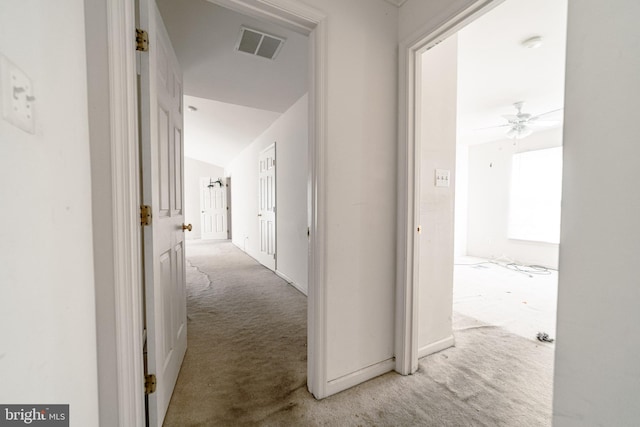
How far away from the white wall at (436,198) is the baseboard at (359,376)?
344mm

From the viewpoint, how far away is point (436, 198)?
197 centimetres

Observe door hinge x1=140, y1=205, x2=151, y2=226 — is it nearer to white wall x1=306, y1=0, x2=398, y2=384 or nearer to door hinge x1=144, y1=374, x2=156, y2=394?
door hinge x1=144, y1=374, x2=156, y2=394

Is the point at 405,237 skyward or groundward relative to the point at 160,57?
groundward

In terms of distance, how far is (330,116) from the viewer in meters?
1.49

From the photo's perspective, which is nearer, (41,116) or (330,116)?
(41,116)

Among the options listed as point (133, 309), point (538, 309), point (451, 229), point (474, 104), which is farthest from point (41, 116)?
point (474, 104)

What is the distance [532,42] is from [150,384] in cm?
372

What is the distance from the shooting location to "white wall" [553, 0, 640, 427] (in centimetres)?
68

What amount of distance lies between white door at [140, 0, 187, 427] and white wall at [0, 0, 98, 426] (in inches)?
9.3

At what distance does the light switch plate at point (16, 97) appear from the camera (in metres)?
0.55

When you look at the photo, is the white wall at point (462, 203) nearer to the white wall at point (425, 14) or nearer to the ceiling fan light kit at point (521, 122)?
the ceiling fan light kit at point (521, 122)

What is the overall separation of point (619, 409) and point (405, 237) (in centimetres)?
108

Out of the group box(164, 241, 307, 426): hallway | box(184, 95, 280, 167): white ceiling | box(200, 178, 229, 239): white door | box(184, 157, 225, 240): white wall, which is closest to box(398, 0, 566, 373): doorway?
box(164, 241, 307, 426): hallway

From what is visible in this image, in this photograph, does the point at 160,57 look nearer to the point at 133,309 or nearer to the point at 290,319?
the point at 133,309
